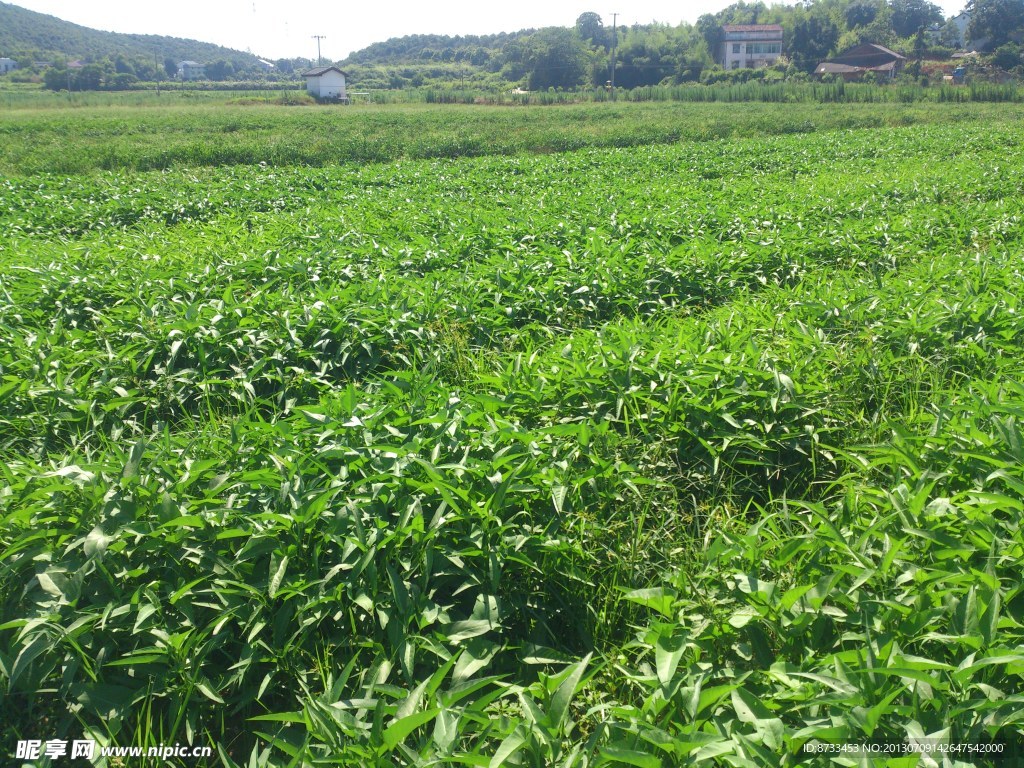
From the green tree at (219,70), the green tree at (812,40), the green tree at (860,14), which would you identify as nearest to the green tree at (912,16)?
the green tree at (860,14)

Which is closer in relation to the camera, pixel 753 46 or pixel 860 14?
pixel 753 46

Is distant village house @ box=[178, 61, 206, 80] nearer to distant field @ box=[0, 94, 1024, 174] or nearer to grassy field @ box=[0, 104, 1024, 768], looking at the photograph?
distant field @ box=[0, 94, 1024, 174]

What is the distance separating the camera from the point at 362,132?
27172 mm

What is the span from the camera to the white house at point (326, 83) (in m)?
63.2

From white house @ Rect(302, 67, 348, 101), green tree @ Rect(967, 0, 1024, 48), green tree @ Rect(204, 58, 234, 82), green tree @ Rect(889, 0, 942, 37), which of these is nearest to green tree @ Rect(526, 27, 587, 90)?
white house @ Rect(302, 67, 348, 101)

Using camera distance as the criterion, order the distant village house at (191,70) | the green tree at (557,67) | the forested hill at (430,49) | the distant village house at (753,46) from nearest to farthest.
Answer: the green tree at (557,67)
the distant village house at (753,46)
the distant village house at (191,70)
the forested hill at (430,49)

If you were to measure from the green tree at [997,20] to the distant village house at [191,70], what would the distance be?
123472 mm

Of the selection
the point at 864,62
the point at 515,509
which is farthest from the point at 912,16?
the point at 515,509

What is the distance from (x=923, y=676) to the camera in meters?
1.72

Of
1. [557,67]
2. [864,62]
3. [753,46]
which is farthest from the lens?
[753,46]

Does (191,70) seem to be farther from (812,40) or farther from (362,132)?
(362,132)

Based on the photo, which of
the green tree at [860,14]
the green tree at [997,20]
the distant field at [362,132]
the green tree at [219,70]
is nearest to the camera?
the distant field at [362,132]

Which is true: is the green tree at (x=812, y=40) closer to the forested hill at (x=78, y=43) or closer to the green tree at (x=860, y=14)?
the green tree at (x=860, y=14)

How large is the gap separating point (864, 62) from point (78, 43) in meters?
137
